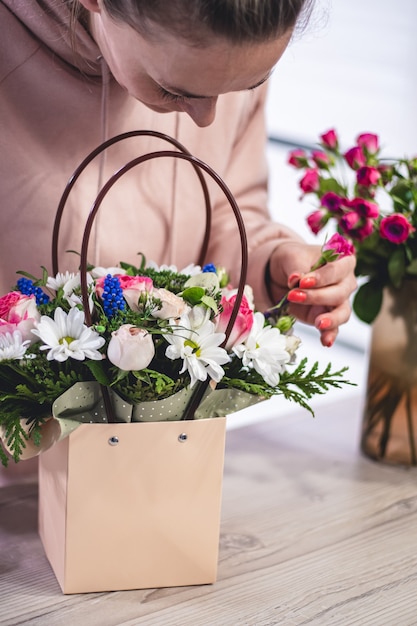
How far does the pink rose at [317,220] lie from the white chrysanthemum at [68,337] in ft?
1.86

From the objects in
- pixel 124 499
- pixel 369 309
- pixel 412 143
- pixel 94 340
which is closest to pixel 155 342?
pixel 94 340

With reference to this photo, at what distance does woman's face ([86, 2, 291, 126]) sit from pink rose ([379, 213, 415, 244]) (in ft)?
1.38

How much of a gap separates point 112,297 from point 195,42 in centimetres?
27

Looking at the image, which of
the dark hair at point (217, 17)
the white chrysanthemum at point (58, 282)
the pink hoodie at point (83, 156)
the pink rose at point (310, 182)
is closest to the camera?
the dark hair at point (217, 17)

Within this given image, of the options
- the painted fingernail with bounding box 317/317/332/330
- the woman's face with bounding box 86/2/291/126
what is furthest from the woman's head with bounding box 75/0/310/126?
the painted fingernail with bounding box 317/317/332/330

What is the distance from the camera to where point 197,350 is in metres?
0.90

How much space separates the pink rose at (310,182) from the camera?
54.3 inches

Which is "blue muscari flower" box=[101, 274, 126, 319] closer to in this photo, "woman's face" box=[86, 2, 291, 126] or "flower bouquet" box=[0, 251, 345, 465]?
"flower bouquet" box=[0, 251, 345, 465]

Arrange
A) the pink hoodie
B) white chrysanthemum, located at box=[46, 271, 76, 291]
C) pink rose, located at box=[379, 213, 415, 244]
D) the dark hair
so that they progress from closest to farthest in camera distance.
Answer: the dark hair
white chrysanthemum, located at box=[46, 271, 76, 291]
the pink hoodie
pink rose, located at box=[379, 213, 415, 244]

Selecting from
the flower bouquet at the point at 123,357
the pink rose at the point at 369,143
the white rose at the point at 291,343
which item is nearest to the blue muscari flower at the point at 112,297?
the flower bouquet at the point at 123,357

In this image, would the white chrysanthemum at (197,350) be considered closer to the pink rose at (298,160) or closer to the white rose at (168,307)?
the white rose at (168,307)

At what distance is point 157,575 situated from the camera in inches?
39.3

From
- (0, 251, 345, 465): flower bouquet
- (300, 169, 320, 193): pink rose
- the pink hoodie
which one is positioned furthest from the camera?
(300, 169, 320, 193): pink rose

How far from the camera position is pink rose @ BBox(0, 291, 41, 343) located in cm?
91
